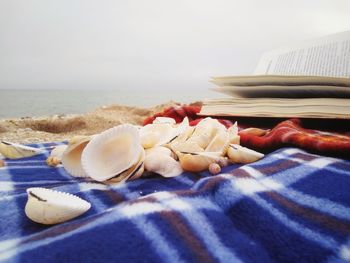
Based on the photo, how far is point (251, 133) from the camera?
861 mm

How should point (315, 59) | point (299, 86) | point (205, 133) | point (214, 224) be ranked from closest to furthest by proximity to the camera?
point (214, 224)
point (205, 133)
point (299, 86)
point (315, 59)

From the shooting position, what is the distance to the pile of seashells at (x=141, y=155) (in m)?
0.61

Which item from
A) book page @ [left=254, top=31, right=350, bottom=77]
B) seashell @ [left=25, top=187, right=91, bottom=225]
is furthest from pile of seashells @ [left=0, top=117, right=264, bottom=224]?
book page @ [left=254, top=31, right=350, bottom=77]

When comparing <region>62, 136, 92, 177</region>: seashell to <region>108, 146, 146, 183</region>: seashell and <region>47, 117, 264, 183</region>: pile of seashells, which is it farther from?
<region>108, 146, 146, 183</region>: seashell

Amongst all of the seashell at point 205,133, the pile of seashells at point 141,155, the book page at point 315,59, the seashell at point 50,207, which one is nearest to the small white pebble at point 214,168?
the pile of seashells at point 141,155

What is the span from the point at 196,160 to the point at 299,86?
505 millimetres

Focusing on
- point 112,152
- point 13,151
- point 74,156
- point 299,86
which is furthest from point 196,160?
point 13,151

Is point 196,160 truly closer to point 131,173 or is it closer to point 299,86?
point 131,173

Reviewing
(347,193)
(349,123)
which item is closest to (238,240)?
(347,193)

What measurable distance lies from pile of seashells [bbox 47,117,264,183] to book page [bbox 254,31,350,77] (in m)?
0.71

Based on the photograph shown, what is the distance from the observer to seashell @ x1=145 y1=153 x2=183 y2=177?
62 cm

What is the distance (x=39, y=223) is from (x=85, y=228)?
0.36 ft

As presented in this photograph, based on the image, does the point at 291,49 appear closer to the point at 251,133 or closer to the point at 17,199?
the point at 251,133

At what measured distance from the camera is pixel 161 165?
2.05ft
